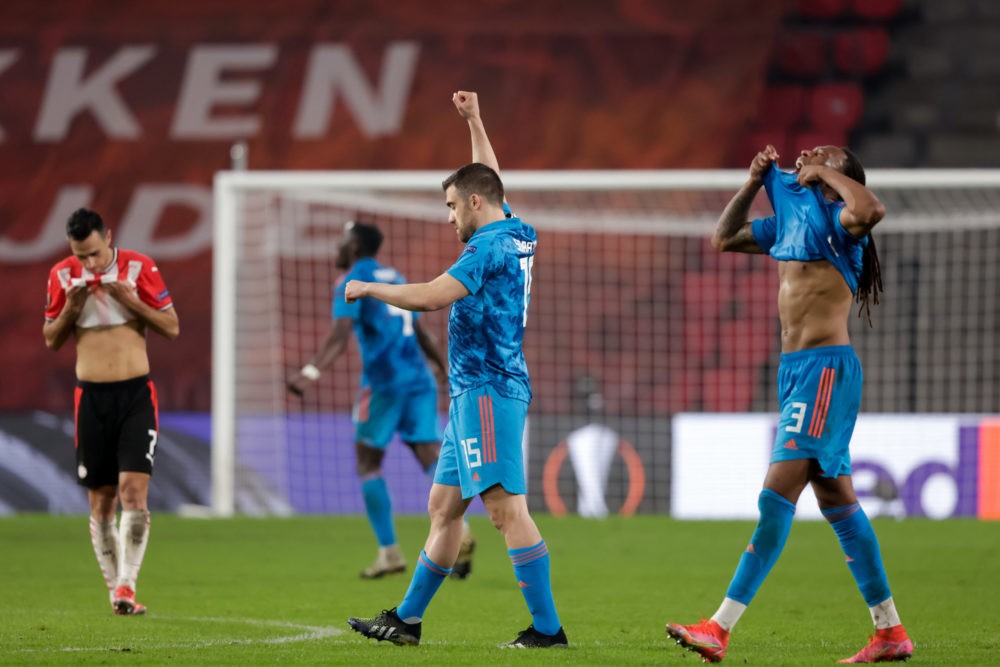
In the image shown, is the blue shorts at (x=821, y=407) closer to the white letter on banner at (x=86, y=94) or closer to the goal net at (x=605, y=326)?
the goal net at (x=605, y=326)

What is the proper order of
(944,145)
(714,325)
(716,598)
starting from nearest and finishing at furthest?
(716,598) < (714,325) < (944,145)

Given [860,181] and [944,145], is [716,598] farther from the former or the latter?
[944,145]

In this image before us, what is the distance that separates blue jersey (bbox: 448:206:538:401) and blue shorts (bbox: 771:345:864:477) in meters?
0.99

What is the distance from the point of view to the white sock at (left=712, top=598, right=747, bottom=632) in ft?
17.5

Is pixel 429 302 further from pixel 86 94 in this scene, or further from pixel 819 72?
pixel 819 72

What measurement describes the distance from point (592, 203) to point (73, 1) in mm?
7595

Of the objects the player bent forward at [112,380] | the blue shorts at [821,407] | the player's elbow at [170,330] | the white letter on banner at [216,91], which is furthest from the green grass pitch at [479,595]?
the white letter on banner at [216,91]

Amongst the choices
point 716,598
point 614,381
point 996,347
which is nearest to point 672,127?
point 614,381

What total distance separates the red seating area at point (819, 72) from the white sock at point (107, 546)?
12.3 meters

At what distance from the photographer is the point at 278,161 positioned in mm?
18422

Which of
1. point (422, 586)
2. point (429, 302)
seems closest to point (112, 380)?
point (422, 586)

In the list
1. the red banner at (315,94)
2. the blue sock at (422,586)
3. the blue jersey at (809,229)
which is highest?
the red banner at (315,94)

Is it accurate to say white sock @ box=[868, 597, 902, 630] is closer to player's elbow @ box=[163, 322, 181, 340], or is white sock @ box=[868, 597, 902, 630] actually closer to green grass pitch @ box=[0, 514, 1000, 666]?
green grass pitch @ box=[0, 514, 1000, 666]

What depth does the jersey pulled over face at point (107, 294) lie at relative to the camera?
23.7 ft
